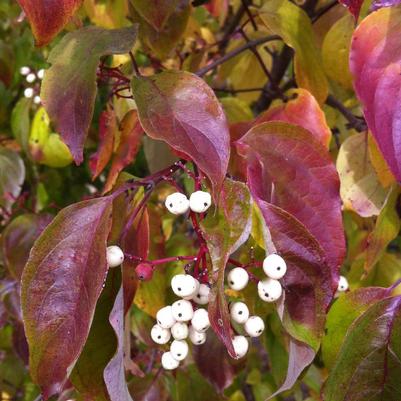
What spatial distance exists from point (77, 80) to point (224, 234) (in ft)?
0.64

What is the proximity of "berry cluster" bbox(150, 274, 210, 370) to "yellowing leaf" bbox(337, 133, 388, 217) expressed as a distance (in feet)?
0.84

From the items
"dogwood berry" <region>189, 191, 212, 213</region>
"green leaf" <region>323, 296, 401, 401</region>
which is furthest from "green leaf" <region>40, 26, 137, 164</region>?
"green leaf" <region>323, 296, 401, 401</region>

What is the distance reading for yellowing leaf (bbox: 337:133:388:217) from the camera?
2.10 feet

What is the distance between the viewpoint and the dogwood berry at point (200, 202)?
0.42 m

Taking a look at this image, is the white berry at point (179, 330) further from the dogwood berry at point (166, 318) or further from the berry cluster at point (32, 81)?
the berry cluster at point (32, 81)

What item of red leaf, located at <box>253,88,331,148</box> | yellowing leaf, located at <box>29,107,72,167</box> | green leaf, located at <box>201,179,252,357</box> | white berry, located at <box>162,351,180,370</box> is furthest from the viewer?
yellowing leaf, located at <box>29,107,72,167</box>

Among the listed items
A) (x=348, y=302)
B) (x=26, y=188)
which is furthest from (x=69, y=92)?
(x=26, y=188)

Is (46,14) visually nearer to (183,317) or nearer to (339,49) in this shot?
(183,317)

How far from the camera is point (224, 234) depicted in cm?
40

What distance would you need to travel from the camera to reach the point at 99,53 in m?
0.50

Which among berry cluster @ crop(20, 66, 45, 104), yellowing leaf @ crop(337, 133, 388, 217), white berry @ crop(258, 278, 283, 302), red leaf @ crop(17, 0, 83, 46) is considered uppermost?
red leaf @ crop(17, 0, 83, 46)

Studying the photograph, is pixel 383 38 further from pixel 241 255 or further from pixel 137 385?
pixel 137 385

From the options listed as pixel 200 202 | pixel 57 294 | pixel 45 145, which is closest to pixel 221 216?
pixel 200 202

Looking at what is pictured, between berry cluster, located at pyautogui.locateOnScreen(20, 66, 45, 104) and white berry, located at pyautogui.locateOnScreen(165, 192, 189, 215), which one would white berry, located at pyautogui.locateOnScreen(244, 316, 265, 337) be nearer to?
white berry, located at pyautogui.locateOnScreen(165, 192, 189, 215)
